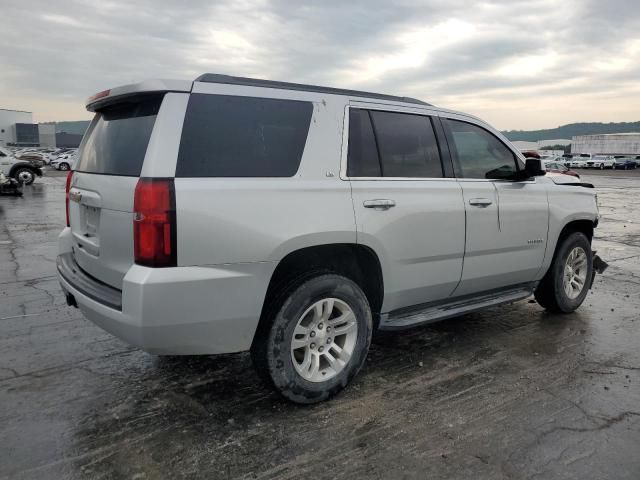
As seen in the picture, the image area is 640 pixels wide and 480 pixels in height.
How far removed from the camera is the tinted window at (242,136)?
292 centimetres

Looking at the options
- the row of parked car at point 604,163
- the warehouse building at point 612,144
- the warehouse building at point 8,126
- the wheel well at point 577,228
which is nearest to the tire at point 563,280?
the wheel well at point 577,228

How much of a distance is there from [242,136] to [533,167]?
2.70 m

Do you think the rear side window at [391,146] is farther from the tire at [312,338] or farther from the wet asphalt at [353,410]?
the wet asphalt at [353,410]

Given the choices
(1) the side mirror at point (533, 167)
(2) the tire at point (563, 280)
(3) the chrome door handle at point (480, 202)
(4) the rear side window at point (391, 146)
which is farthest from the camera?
(2) the tire at point (563, 280)

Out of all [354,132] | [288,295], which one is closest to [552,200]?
[354,132]

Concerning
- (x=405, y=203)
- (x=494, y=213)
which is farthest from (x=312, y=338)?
(x=494, y=213)

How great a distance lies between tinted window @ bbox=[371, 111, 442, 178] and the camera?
3.76 metres

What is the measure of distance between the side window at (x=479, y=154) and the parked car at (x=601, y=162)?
6000 cm

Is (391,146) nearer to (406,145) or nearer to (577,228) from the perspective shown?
(406,145)

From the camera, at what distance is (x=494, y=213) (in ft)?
14.2

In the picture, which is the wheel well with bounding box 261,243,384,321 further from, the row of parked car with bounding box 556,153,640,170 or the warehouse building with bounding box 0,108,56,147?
the warehouse building with bounding box 0,108,56,147

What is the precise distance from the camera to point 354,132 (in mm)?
3602

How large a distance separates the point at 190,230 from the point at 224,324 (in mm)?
568

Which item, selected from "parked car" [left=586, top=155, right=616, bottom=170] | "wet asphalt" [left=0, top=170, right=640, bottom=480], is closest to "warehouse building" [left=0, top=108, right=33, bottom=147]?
"parked car" [left=586, top=155, right=616, bottom=170]
